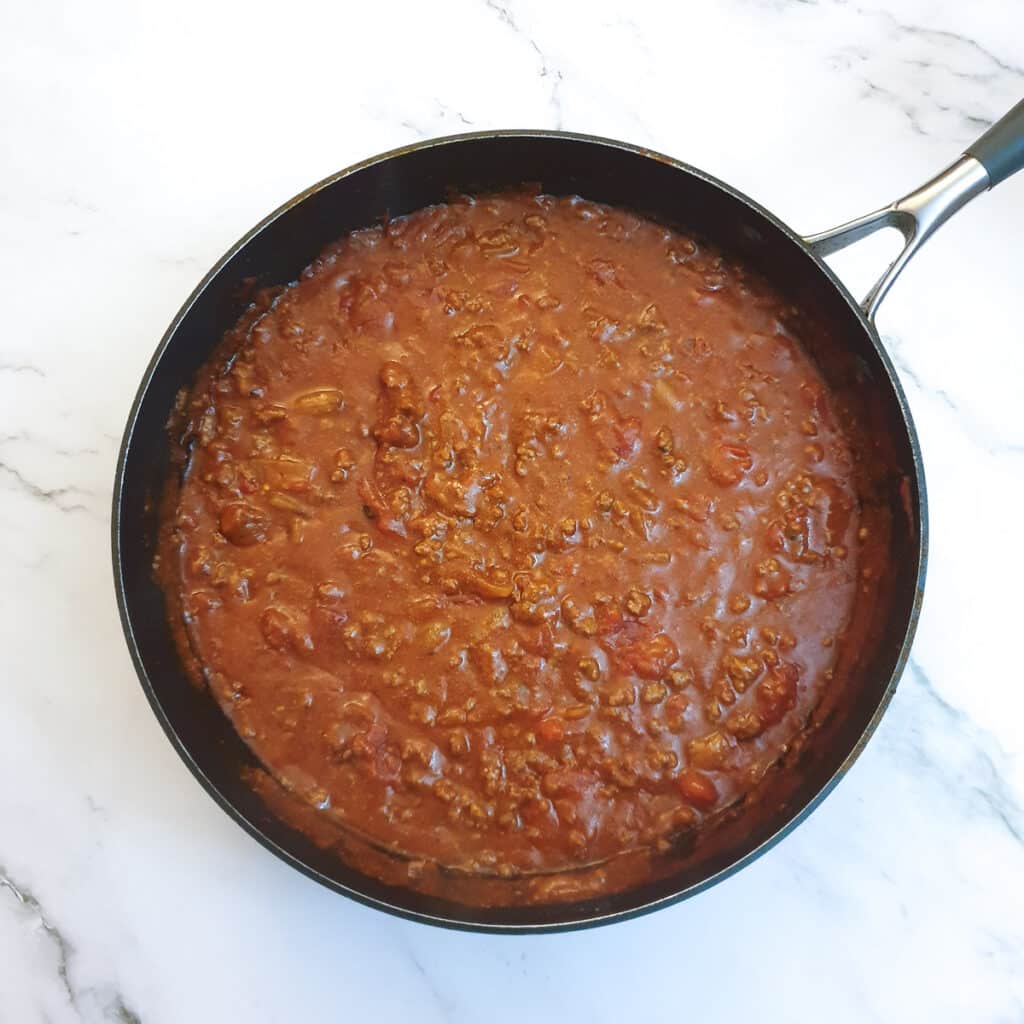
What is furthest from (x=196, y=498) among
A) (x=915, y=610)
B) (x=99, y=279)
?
(x=915, y=610)

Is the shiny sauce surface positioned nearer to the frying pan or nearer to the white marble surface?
the frying pan

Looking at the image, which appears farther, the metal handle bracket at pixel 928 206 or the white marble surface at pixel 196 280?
the white marble surface at pixel 196 280

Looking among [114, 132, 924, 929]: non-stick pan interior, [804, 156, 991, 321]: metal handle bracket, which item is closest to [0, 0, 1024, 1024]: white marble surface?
[114, 132, 924, 929]: non-stick pan interior

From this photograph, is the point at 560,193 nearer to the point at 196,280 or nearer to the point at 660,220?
the point at 660,220

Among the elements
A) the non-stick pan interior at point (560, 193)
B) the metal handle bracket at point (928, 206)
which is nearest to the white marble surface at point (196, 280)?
the non-stick pan interior at point (560, 193)

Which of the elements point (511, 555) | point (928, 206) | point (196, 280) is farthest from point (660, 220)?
point (196, 280)

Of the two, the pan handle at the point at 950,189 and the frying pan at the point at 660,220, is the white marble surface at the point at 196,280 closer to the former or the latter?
the frying pan at the point at 660,220

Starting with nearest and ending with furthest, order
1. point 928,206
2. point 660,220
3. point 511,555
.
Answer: point 928,206 < point 511,555 < point 660,220
